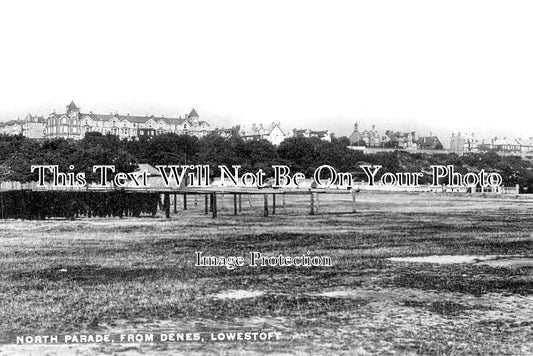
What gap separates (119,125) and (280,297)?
14712 cm

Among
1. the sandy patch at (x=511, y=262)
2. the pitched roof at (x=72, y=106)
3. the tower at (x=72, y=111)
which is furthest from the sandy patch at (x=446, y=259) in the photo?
the pitched roof at (x=72, y=106)

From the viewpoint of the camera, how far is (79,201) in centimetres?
2988

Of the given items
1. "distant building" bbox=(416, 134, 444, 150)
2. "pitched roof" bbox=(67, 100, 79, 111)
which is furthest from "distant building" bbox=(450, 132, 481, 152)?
"pitched roof" bbox=(67, 100, 79, 111)

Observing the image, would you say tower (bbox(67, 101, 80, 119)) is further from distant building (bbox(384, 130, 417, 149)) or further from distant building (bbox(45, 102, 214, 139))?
distant building (bbox(384, 130, 417, 149))

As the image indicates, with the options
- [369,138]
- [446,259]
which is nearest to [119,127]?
[369,138]

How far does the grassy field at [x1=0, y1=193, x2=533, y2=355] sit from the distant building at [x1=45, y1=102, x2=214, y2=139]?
99.6 m

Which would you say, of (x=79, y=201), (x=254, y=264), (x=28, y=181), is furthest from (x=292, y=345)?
(x=28, y=181)

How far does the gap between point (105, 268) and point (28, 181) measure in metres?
38.1

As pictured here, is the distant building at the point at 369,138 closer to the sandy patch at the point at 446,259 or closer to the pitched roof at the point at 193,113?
the pitched roof at the point at 193,113

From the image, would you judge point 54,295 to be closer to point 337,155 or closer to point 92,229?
point 92,229

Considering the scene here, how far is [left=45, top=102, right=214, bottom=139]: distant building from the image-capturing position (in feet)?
371

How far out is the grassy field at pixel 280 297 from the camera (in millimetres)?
7656

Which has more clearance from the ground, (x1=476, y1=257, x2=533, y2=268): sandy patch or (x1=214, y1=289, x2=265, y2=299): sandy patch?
(x1=214, y1=289, x2=265, y2=299): sandy patch

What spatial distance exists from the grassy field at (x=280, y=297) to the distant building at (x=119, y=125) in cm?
9955
